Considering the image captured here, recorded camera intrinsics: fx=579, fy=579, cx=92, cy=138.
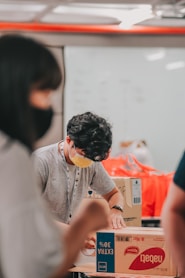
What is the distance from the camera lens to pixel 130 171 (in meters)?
5.43

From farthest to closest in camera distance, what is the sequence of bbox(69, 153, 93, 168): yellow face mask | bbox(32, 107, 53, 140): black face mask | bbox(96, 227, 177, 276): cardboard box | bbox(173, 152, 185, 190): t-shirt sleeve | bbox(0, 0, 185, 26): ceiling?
bbox(0, 0, 185, 26): ceiling
bbox(69, 153, 93, 168): yellow face mask
bbox(96, 227, 177, 276): cardboard box
bbox(173, 152, 185, 190): t-shirt sleeve
bbox(32, 107, 53, 140): black face mask

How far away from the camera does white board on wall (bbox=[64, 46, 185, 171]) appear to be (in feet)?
20.6

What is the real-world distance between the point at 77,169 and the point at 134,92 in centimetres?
321

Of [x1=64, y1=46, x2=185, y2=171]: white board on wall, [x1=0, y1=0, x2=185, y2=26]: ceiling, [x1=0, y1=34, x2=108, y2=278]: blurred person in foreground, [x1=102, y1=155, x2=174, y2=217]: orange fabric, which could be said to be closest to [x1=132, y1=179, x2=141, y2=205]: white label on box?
[x1=102, y1=155, x2=174, y2=217]: orange fabric

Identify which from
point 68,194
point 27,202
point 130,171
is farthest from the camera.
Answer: point 130,171

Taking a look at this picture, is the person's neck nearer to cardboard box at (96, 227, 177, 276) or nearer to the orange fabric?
cardboard box at (96, 227, 177, 276)

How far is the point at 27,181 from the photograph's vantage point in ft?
3.95

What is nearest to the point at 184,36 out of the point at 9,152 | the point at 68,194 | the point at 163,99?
the point at 163,99

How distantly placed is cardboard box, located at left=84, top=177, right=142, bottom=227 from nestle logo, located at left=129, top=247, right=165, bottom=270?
0.60 metres

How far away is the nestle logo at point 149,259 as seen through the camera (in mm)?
2920

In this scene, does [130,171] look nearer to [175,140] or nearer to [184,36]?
[175,140]

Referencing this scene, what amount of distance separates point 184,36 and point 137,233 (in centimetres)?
400

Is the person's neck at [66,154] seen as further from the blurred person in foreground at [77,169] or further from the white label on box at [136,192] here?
the white label on box at [136,192]

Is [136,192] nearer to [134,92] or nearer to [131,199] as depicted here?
[131,199]
